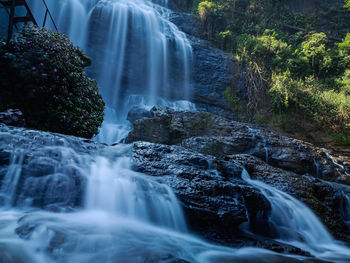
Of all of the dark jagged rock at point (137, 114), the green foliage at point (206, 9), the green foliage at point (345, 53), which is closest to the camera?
the dark jagged rock at point (137, 114)

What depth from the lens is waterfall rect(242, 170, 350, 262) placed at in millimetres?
3599

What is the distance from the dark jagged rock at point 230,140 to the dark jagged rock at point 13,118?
3061mm

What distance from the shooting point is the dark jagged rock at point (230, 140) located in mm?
6953

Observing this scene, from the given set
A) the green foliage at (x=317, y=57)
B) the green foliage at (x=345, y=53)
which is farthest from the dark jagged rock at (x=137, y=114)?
the green foliage at (x=345, y=53)

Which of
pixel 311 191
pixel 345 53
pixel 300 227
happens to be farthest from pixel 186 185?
pixel 345 53

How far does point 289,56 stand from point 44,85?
1278cm

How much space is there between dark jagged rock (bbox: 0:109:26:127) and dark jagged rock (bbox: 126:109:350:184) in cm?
306

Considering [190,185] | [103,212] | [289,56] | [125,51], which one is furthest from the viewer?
[289,56]

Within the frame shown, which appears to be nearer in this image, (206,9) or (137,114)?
(137,114)

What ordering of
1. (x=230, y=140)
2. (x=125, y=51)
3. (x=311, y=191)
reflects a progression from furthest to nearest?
(x=125, y=51)
(x=230, y=140)
(x=311, y=191)

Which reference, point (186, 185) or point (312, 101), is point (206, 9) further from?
point (186, 185)

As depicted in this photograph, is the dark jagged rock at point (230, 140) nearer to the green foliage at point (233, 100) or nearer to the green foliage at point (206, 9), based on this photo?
the green foliage at point (233, 100)

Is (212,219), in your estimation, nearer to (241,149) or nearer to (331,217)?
(331,217)

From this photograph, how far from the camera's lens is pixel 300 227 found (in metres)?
4.09
